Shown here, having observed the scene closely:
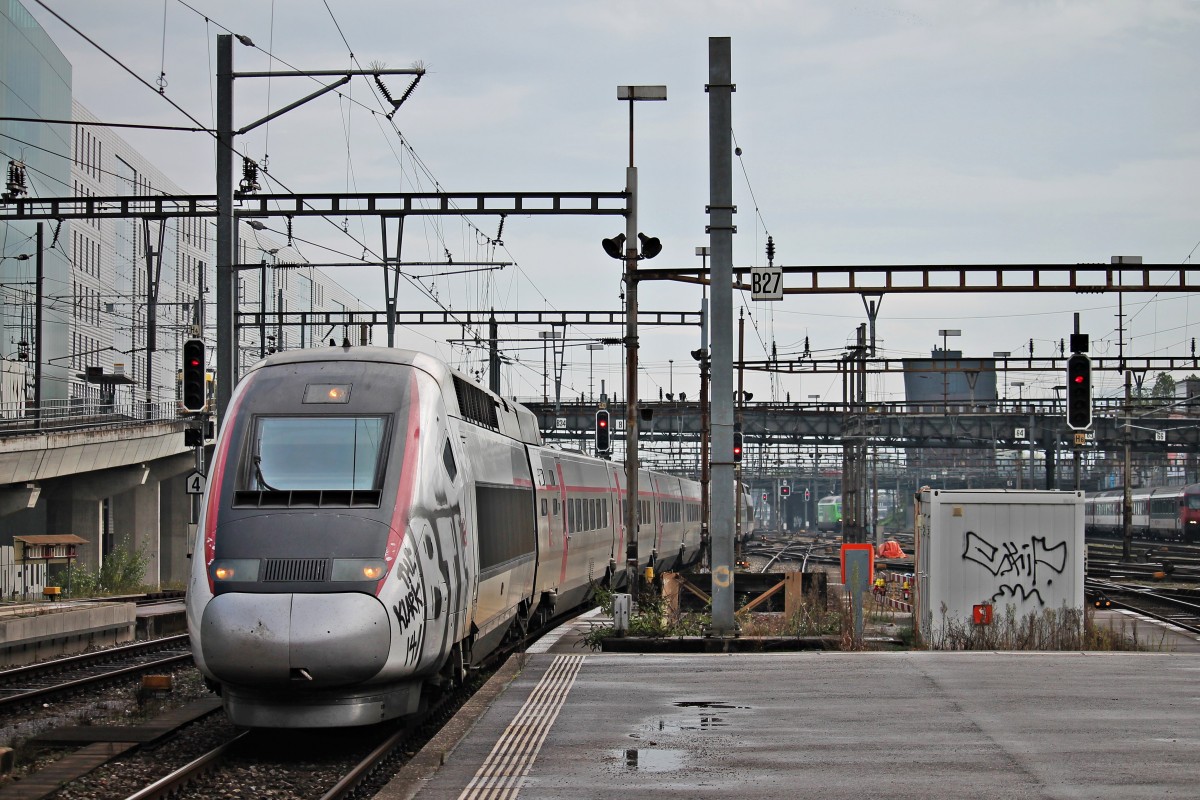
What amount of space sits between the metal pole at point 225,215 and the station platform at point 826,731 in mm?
9291

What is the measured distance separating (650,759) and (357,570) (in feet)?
9.03

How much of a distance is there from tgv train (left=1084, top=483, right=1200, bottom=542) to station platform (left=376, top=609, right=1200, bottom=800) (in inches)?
2352

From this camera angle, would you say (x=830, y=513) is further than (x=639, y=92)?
Yes

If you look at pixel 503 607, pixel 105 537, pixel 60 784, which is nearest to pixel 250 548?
pixel 60 784

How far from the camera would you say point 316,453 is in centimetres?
1229

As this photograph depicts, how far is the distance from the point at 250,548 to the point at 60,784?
87.2 inches

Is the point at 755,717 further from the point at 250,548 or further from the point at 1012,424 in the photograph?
the point at 1012,424

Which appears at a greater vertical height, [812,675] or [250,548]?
[250,548]

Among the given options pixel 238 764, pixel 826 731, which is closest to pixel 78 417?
pixel 238 764

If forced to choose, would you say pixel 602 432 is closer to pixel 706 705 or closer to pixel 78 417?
pixel 78 417

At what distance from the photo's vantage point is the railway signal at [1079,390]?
27266 millimetres

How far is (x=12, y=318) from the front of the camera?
214ft

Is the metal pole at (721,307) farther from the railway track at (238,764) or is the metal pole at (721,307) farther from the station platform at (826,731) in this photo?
the railway track at (238,764)

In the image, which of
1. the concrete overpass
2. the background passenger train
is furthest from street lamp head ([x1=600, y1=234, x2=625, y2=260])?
the background passenger train
